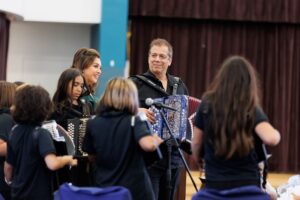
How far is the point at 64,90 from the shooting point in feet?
14.2

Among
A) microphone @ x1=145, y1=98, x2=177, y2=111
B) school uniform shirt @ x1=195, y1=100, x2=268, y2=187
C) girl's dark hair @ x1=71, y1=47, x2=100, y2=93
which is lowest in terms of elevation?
school uniform shirt @ x1=195, y1=100, x2=268, y2=187

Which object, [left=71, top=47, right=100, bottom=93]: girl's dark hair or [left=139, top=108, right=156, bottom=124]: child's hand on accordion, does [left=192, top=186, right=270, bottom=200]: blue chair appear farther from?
[left=71, top=47, right=100, bottom=93]: girl's dark hair

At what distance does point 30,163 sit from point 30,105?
1.15 feet

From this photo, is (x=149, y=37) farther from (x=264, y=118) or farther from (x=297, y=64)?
(x=264, y=118)

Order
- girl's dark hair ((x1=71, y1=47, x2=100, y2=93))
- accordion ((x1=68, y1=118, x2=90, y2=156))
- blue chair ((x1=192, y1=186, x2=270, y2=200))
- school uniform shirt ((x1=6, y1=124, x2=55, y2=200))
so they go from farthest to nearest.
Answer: girl's dark hair ((x1=71, y1=47, x2=100, y2=93)) → accordion ((x1=68, y1=118, x2=90, y2=156)) → school uniform shirt ((x1=6, y1=124, x2=55, y2=200)) → blue chair ((x1=192, y1=186, x2=270, y2=200))

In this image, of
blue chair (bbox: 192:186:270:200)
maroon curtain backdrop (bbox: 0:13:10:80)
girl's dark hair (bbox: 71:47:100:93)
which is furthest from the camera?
maroon curtain backdrop (bbox: 0:13:10:80)

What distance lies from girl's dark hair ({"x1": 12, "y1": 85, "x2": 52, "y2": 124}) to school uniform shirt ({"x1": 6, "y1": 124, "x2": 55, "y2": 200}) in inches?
2.2

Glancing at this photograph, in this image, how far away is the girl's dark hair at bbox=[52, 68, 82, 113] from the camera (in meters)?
4.28

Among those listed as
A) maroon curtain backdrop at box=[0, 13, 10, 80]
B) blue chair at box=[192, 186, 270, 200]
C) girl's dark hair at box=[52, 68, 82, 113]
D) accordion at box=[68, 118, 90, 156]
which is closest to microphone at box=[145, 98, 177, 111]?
accordion at box=[68, 118, 90, 156]

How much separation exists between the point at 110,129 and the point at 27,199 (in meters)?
0.68

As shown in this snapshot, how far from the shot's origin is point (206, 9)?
1038cm

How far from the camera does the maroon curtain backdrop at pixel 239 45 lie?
10.5 m

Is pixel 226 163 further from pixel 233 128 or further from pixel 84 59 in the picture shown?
pixel 84 59

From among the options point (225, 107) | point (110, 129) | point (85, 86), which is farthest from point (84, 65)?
point (225, 107)
